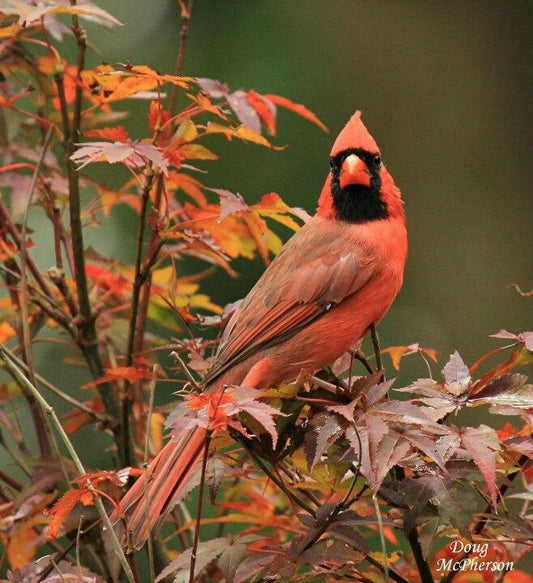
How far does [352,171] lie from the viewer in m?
2.15

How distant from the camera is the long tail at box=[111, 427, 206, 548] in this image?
1529mm

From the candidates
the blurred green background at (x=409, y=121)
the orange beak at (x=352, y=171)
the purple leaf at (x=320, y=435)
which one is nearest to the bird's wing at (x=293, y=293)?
the orange beak at (x=352, y=171)

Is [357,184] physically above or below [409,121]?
above

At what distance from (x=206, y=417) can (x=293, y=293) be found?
80 centimetres

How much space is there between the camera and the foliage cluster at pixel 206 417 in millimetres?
1384

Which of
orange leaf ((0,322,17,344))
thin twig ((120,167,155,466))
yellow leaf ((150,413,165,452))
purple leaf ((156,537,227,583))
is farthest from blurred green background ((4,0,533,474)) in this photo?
purple leaf ((156,537,227,583))

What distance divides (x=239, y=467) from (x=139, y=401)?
1.28ft

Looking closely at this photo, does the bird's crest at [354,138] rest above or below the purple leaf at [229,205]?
above

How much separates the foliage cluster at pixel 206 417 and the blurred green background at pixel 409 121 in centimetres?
194

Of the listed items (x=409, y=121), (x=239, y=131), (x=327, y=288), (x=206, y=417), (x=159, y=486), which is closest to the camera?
(x=206, y=417)

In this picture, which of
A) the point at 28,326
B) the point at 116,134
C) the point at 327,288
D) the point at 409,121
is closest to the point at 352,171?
the point at 327,288

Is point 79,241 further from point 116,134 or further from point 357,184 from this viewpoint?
point 357,184

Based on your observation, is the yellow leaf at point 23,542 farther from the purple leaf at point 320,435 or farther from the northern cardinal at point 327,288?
the purple leaf at point 320,435

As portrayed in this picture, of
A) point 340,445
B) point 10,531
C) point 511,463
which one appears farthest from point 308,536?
point 10,531
